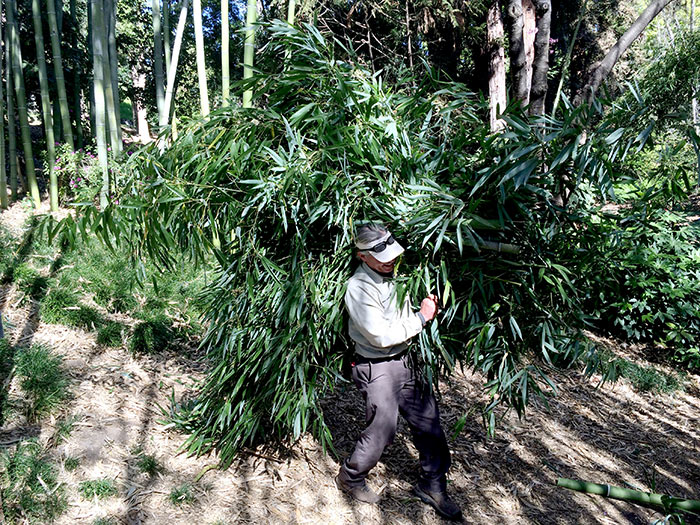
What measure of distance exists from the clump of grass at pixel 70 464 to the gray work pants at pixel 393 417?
1442mm

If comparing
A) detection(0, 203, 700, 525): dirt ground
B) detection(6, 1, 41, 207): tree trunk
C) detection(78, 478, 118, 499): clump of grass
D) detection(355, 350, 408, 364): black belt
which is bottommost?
detection(0, 203, 700, 525): dirt ground

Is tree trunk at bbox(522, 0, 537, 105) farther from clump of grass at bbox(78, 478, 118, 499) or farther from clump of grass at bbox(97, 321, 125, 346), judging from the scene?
clump of grass at bbox(78, 478, 118, 499)

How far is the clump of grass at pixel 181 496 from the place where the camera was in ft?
8.71

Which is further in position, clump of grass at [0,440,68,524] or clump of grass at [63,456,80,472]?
Answer: clump of grass at [63,456,80,472]

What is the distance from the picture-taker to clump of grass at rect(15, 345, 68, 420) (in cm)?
306

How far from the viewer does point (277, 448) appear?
10.4ft

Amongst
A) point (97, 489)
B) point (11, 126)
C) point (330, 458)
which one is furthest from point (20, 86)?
point (330, 458)

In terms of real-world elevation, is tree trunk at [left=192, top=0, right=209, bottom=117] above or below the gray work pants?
above

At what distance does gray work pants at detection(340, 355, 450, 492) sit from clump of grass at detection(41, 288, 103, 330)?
2.50m

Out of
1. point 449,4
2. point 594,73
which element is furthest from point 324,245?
point 449,4

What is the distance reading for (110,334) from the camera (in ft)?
13.2

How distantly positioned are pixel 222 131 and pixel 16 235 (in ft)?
14.5

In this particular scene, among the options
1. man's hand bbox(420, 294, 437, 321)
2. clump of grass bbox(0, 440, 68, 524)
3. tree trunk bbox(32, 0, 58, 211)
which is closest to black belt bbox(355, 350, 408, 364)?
man's hand bbox(420, 294, 437, 321)

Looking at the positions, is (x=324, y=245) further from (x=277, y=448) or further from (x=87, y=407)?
(x=87, y=407)
